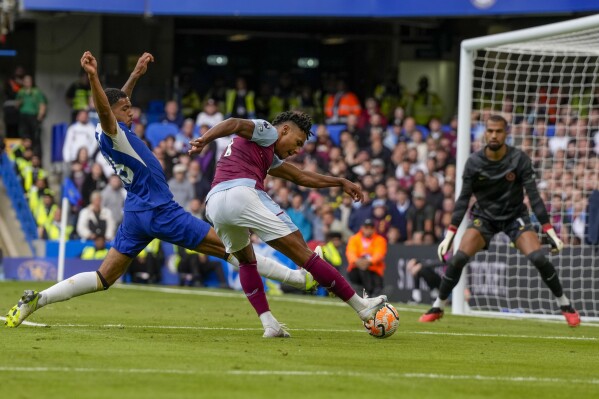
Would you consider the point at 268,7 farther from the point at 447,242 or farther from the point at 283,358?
the point at 283,358

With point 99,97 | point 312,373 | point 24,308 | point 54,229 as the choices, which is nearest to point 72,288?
point 24,308

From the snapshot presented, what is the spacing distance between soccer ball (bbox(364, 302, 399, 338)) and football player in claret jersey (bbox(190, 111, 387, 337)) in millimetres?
67

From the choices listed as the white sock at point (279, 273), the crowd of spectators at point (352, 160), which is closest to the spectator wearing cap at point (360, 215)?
the crowd of spectators at point (352, 160)

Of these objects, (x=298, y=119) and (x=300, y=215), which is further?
(x=300, y=215)

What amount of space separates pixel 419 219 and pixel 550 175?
2.52 metres

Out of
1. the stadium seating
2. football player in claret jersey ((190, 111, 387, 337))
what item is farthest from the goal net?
the stadium seating

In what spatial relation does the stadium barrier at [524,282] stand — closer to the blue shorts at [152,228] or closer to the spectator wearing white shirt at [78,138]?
the blue shorts at [152,228]

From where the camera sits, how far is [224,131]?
10.1m

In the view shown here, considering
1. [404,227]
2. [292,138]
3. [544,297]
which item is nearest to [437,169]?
[404,227]

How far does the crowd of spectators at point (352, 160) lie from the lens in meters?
20.2

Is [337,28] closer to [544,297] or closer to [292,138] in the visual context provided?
[544,297]

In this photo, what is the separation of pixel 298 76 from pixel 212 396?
27420 mm

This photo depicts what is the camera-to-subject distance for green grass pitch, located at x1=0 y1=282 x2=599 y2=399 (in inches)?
298

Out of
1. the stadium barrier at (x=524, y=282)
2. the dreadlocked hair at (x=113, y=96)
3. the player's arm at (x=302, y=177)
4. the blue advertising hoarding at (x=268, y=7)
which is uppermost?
the blue advertising hoarding at (x=268, y=7)
